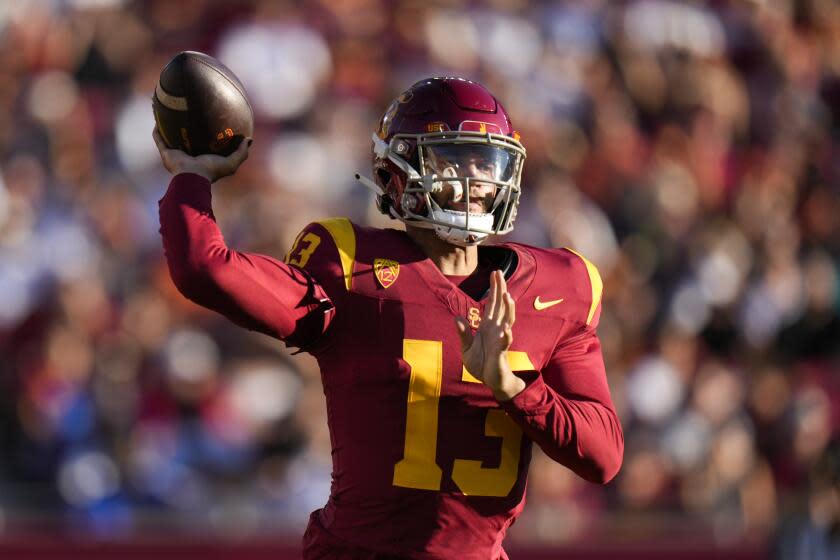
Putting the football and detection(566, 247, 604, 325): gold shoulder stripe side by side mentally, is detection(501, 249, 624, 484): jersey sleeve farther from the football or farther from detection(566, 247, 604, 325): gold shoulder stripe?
the football

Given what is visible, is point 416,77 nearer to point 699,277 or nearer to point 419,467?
point 699,277

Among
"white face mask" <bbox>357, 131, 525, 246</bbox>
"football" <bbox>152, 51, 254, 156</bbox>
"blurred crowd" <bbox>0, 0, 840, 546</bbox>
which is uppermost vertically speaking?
"football" <bbox>152, 51, 254, 156</bbox>

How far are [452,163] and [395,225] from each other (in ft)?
13.4

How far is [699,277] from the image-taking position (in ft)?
27.2

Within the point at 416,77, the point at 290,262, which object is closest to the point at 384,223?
the point at 416,77

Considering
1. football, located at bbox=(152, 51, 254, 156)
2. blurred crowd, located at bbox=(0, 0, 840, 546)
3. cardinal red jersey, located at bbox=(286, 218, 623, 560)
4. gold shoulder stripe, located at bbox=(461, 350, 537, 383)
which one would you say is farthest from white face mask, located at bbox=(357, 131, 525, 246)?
blurred crowd, located at bbox=(0, 0, 840, 546)

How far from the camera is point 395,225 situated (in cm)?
716

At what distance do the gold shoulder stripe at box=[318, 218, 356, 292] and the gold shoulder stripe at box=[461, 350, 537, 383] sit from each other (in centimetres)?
31

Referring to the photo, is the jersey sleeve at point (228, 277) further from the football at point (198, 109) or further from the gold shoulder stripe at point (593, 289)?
the gold shoulder stripe at point (593, 289)

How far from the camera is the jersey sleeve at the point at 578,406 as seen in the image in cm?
284

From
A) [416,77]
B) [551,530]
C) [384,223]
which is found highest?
[416,77]

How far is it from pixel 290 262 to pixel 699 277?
559cm

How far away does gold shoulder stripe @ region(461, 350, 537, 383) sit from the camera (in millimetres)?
2965

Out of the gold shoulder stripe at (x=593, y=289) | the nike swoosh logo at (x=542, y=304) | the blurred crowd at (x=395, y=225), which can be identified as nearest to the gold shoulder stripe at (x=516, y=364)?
the nike swoosh logo at (x=542, y=304)
